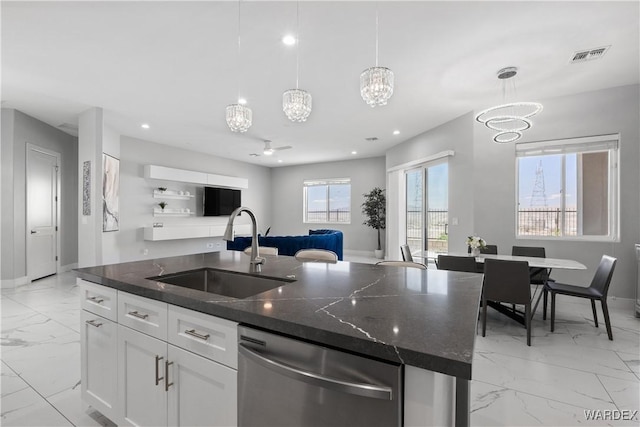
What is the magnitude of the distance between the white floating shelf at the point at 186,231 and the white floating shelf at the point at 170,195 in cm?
74

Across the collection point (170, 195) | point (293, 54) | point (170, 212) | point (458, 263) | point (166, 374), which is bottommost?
point (166, 374)

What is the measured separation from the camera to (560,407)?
6.26 ft

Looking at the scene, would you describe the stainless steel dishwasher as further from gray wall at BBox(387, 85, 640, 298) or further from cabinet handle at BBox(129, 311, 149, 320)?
gray wall at BBox(387, 85, 640, 298)

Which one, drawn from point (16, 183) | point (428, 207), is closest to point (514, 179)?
point (428, 207)

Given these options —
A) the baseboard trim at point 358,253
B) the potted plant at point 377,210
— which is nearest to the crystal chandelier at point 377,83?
the potted plant at point 377,210

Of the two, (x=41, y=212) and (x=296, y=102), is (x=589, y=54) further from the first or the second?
(x=41, y=212)

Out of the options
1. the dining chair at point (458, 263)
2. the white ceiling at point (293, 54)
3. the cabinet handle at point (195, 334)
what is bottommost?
the dining chair at point (458, 263)

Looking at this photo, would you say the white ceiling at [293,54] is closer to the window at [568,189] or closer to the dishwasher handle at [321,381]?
the window at [568,189]

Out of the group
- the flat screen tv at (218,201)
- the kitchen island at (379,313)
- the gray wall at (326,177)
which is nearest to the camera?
the kitchen island at (379,313)

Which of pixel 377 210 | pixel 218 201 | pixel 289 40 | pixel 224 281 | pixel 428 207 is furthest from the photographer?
pixel 218 201

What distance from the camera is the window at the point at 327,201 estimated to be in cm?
923

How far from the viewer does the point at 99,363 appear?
1.64m

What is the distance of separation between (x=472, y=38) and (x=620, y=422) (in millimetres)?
3119

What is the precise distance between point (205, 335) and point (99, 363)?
97 centimetres
